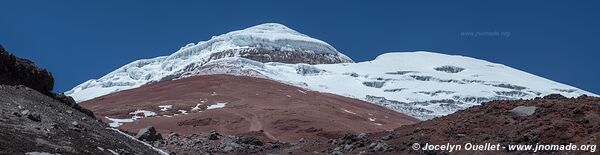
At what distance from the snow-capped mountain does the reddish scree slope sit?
59.7ft

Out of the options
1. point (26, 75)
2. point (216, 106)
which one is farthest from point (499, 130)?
point (216, 106)

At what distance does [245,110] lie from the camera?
62.1 m

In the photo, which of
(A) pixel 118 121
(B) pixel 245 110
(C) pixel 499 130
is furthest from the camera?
(B) pixel 245 110

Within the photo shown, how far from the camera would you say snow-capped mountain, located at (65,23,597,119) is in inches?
4382

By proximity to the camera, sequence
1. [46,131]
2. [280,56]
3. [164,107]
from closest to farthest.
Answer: [46,131]
[164,107]
[280,56]

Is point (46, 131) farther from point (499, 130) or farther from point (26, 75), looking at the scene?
point (499, 130)

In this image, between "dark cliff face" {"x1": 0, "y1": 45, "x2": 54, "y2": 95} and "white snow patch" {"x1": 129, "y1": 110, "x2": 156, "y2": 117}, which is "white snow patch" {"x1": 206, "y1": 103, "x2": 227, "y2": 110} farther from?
"dark cliff face" {"x1": 0, "y1": 45, "x2": 54, "y2": 95}

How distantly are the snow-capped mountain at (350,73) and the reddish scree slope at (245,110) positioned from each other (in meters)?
18.2

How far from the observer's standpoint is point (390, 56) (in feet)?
546

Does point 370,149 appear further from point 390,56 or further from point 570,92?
point 390,56

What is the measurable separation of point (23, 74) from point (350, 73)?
10704cm

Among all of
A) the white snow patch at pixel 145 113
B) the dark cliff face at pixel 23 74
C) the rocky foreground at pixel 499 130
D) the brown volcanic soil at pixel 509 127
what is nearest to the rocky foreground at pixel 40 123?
the dark cliff face at pixel 23 74

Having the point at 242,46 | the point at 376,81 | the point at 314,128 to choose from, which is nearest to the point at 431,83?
the point at 376,81

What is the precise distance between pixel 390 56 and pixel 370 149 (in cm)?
14405
